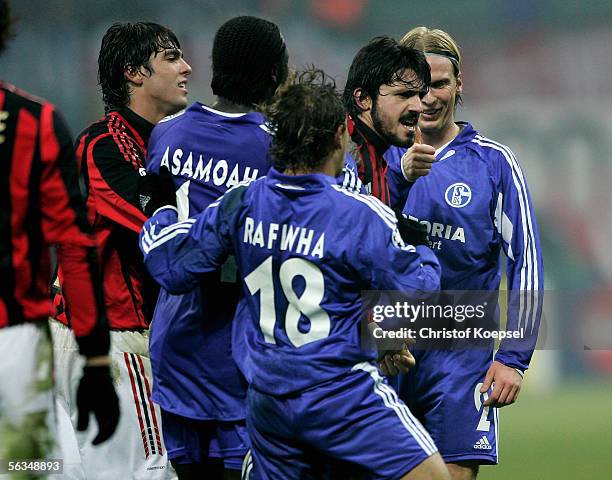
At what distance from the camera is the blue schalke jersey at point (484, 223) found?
182 inches

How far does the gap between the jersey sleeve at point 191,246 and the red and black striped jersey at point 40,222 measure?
582 millimetres

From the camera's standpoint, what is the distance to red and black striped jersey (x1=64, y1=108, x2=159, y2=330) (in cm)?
447

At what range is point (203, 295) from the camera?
155 inches

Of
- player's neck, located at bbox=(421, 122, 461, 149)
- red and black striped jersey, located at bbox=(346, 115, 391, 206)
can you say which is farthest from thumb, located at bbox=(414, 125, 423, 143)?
player's neck, located at bbox=(421, 122, 461, 149)

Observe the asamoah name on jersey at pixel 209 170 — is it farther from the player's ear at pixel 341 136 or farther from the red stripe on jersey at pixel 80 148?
the red stripe on jersey at pixel 80 148

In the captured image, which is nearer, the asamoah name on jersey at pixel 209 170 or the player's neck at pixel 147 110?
the asamoah name on jersey at pixel 209 170

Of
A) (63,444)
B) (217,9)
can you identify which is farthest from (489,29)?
(63,444)

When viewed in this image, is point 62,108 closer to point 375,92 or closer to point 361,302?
point 375,92

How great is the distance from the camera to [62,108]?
486 inches

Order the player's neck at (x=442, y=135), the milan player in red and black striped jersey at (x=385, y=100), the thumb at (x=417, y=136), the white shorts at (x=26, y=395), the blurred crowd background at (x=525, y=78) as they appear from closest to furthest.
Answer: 1. the white shorts at (x=26, y=395)
2. the milan player in red and black striped jersey at (x=385, y=100)
3. the thumb at (x=417, y=136)
4. the player's neck at (x=442, y=135)
5. the blurred crowd background at (x=525, y=78)

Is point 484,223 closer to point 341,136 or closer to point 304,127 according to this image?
point 341,136

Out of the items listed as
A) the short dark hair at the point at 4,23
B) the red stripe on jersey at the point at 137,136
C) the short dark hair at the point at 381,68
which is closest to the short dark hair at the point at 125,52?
the red stripe on jersey at the point at 137,136

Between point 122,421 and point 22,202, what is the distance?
2112mm

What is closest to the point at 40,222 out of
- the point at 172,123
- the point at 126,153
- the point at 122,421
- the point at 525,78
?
the point at 172,123
